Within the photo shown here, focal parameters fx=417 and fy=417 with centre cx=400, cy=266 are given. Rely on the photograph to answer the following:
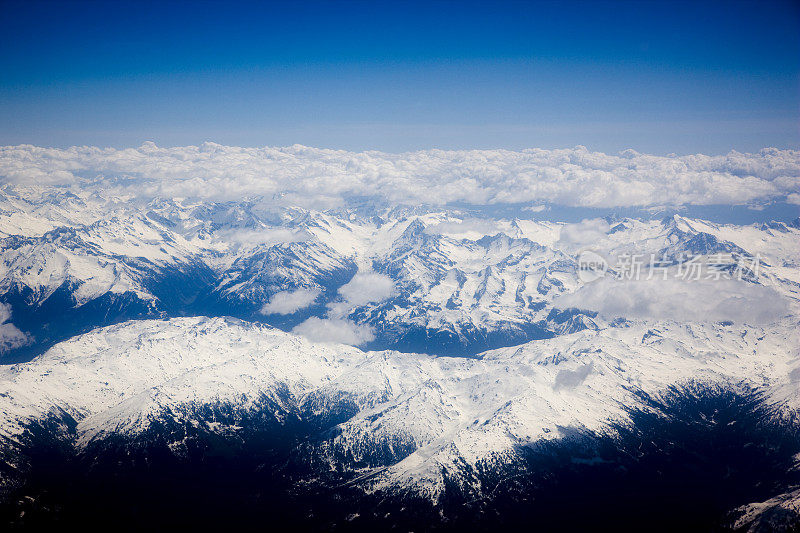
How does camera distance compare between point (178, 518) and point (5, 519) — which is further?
point (178, 518)

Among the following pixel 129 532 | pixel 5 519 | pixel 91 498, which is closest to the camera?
pixel 5 519

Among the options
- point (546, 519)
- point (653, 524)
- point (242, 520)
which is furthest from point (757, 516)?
point (242, 520)

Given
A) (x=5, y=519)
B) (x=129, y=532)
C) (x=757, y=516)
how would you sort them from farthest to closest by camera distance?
(x=129, y=532) < (x=5, y=519) < (x=757, y=516)

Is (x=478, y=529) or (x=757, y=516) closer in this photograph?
(x=757, y=516)

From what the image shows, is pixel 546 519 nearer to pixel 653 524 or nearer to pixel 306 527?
pixel 653 524

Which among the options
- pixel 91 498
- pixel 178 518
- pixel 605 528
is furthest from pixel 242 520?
pixel 605 528

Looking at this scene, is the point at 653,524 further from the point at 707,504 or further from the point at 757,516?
the point at 757,516

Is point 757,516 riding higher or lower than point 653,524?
higher

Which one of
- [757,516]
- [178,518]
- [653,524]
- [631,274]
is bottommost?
[178,518]

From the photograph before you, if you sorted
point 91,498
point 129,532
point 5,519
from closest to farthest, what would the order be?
point 5,519, point 129,532, point 91,498
